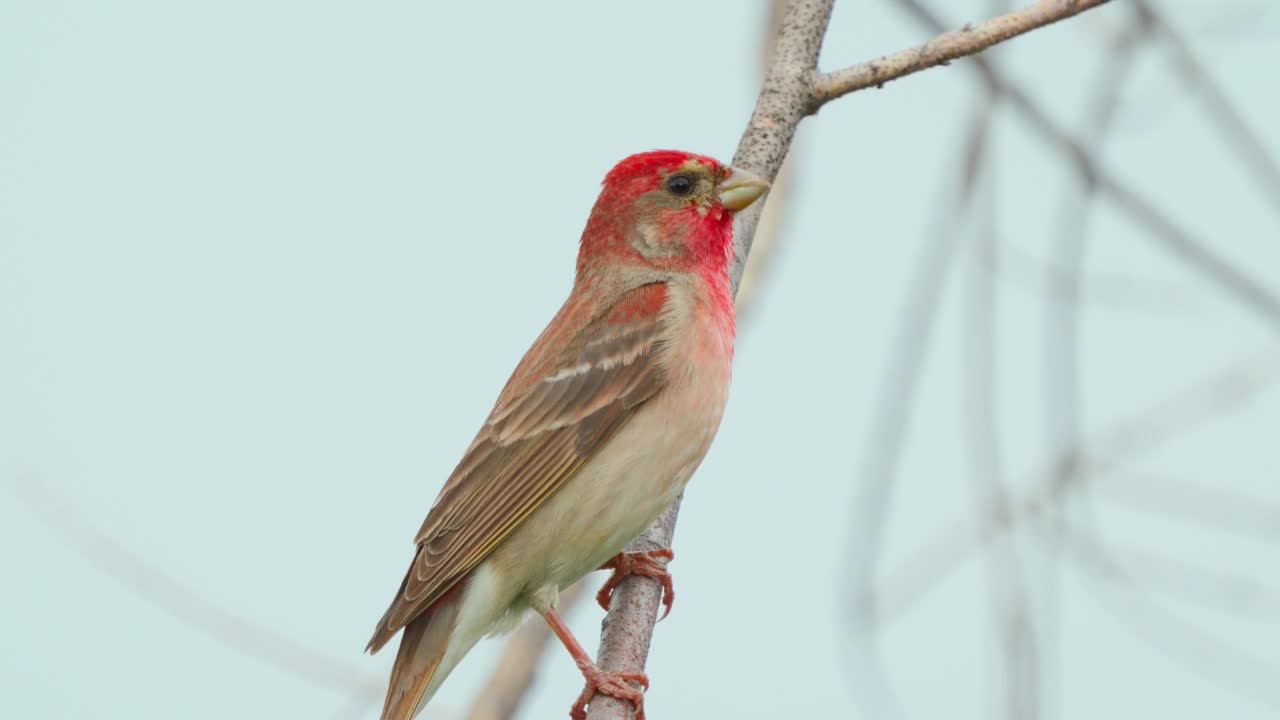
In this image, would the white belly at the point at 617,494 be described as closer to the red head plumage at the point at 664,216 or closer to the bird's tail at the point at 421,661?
the bird's tail at the point at 421,661

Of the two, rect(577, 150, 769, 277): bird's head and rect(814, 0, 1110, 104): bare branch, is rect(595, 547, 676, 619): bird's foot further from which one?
rect(814, 0, 1110, 104): bare branch

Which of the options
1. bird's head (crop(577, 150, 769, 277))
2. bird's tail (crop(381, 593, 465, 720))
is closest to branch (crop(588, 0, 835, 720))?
bird's head (crop(577, 150, 769, 277))

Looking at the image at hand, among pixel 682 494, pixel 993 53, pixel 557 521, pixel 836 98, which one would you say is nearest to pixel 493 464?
pixel 557 521

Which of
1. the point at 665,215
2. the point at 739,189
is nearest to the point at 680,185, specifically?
the point at 665,215

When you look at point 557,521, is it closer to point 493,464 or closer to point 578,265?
point 493,464

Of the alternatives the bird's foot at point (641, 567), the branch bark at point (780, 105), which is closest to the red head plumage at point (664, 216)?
the branch bark at point (780, 105)

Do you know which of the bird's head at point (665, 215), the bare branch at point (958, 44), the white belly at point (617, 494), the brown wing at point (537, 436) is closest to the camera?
the bare branch at point (958, 44)

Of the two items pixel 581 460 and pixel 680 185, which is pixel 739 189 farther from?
pixel 581 460

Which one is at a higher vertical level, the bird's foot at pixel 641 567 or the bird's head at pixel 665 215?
the bird's head at pixel 665 215
